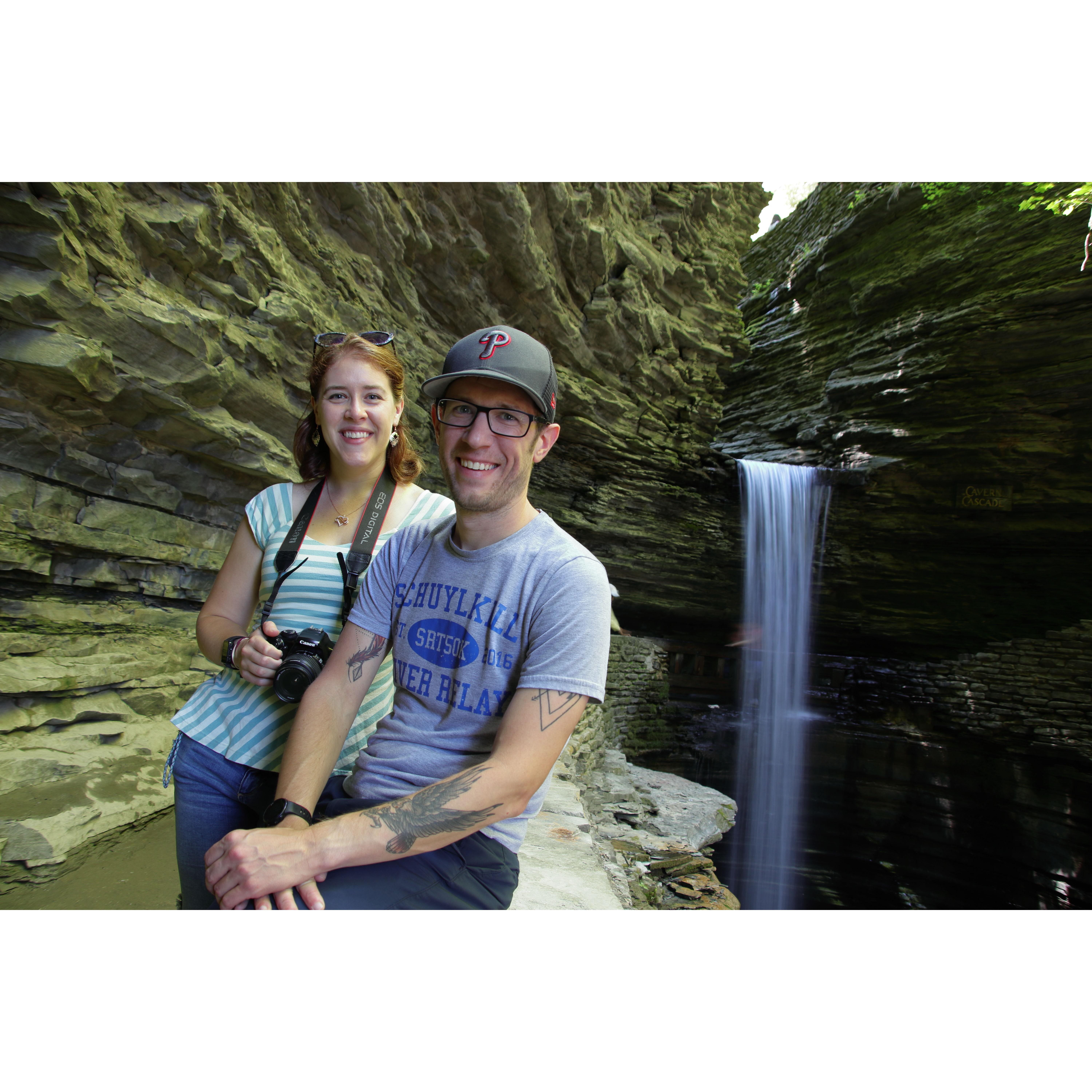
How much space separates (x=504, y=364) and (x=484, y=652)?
1.57 feet

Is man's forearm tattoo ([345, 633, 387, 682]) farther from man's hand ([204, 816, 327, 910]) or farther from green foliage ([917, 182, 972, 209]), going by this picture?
green foliage ([917, 182, 972, 209])

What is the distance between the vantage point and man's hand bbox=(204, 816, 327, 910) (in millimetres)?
832

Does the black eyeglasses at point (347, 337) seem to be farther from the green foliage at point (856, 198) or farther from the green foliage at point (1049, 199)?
the green foliage at point (856, 198)

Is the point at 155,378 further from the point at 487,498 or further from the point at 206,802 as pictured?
the point at 487,498

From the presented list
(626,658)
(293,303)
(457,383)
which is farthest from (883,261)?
(457,383)

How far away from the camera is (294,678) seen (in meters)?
1.06

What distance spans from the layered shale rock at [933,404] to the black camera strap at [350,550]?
797 cm

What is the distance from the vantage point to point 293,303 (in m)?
3.32

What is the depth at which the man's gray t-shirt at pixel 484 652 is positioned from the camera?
0.92 meters

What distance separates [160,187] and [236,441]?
3.93 ft

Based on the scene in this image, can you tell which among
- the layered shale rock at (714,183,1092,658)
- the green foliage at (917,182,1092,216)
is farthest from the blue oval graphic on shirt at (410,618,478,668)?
the layered shale rock at (714,183,1092,658)

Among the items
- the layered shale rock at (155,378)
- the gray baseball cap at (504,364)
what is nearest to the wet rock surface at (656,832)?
the gray baseball cap at (504,364)

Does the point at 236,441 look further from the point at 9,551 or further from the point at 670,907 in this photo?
the point at 670,907

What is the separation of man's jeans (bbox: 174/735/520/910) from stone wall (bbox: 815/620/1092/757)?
10.7 metres
